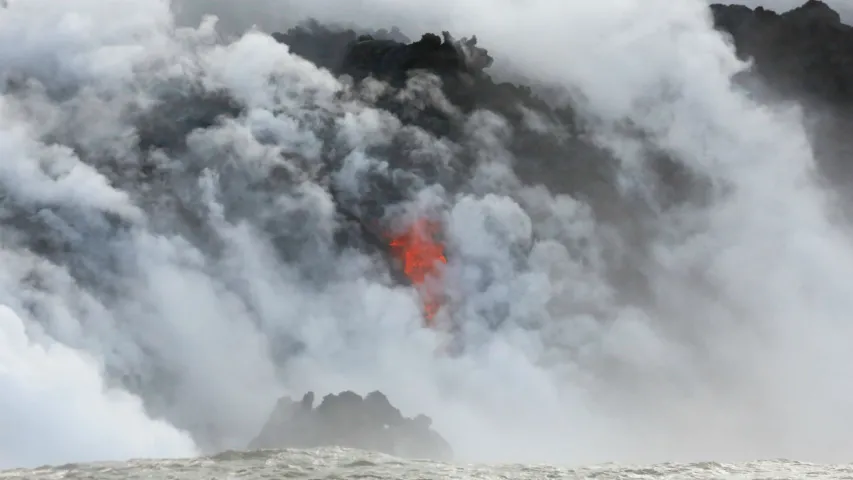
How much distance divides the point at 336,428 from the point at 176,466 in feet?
377

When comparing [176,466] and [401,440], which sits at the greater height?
[401,440]

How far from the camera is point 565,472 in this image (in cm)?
5175

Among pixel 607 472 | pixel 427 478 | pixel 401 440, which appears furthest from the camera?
pixel 401 440

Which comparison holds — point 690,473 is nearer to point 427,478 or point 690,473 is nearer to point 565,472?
point 565,472

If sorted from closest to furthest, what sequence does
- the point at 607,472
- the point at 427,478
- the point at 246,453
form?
1. the point at 427,478
2. the point at 607,472
3. the point at 246,453

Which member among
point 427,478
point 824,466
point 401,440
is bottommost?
point 427,478

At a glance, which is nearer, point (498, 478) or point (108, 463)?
point (498, 478)

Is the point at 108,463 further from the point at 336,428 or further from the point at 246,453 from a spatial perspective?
the point at 336,428

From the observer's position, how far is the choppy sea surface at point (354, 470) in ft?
164

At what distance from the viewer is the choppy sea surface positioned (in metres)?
49.9

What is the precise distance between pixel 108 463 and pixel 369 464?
60.8ft

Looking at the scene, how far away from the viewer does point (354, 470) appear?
51.1 m

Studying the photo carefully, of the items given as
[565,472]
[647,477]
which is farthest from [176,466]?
[647,477]

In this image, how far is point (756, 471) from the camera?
53656 millimetres
